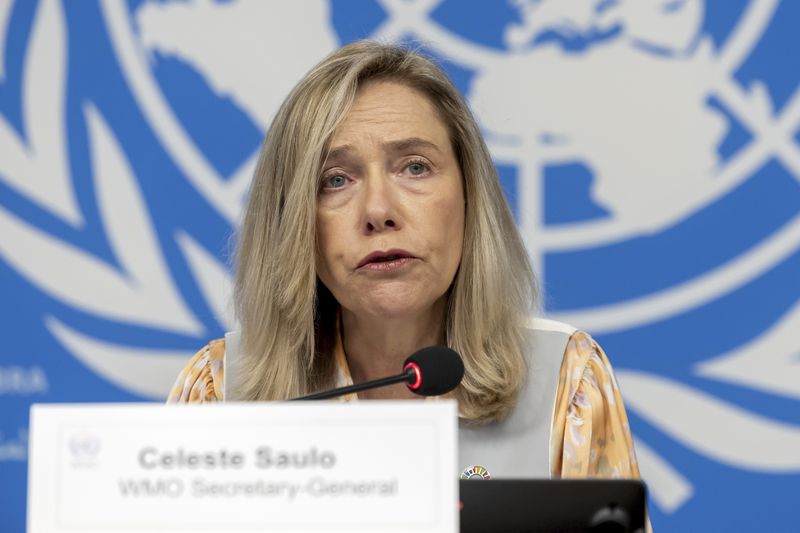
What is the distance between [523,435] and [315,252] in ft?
1.59

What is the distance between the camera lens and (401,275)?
166 cm

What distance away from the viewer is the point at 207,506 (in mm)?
878

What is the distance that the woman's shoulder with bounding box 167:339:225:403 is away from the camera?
192cm

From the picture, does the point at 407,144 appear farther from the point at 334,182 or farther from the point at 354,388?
the point at 354,388

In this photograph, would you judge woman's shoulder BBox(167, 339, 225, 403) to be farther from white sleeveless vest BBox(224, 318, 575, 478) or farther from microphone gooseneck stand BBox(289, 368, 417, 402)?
microphone gooseneck stand BBox(289, 368, 417, 402)

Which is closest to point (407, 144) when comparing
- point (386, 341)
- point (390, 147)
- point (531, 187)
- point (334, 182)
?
point (390, 147)

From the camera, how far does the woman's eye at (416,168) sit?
1.75 m

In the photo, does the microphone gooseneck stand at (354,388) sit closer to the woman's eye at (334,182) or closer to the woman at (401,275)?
the woman at (401,275)

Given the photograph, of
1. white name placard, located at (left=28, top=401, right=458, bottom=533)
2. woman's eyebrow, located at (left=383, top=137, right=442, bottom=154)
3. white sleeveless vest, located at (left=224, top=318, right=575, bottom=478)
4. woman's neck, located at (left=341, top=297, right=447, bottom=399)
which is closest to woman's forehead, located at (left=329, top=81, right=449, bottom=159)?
woman's eyebrow, located at (left=383, top=137, right=442, bottom=154)

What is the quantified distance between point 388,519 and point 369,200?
868 millimetres

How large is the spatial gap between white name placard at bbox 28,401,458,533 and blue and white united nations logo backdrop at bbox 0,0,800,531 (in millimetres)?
1554

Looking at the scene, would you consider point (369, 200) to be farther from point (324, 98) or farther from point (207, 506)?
point (207, 506)

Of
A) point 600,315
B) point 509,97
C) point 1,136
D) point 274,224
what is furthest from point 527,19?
point 1,136

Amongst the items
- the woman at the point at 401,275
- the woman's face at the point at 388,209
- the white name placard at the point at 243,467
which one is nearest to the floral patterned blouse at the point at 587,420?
the woman at the point at 401,275
